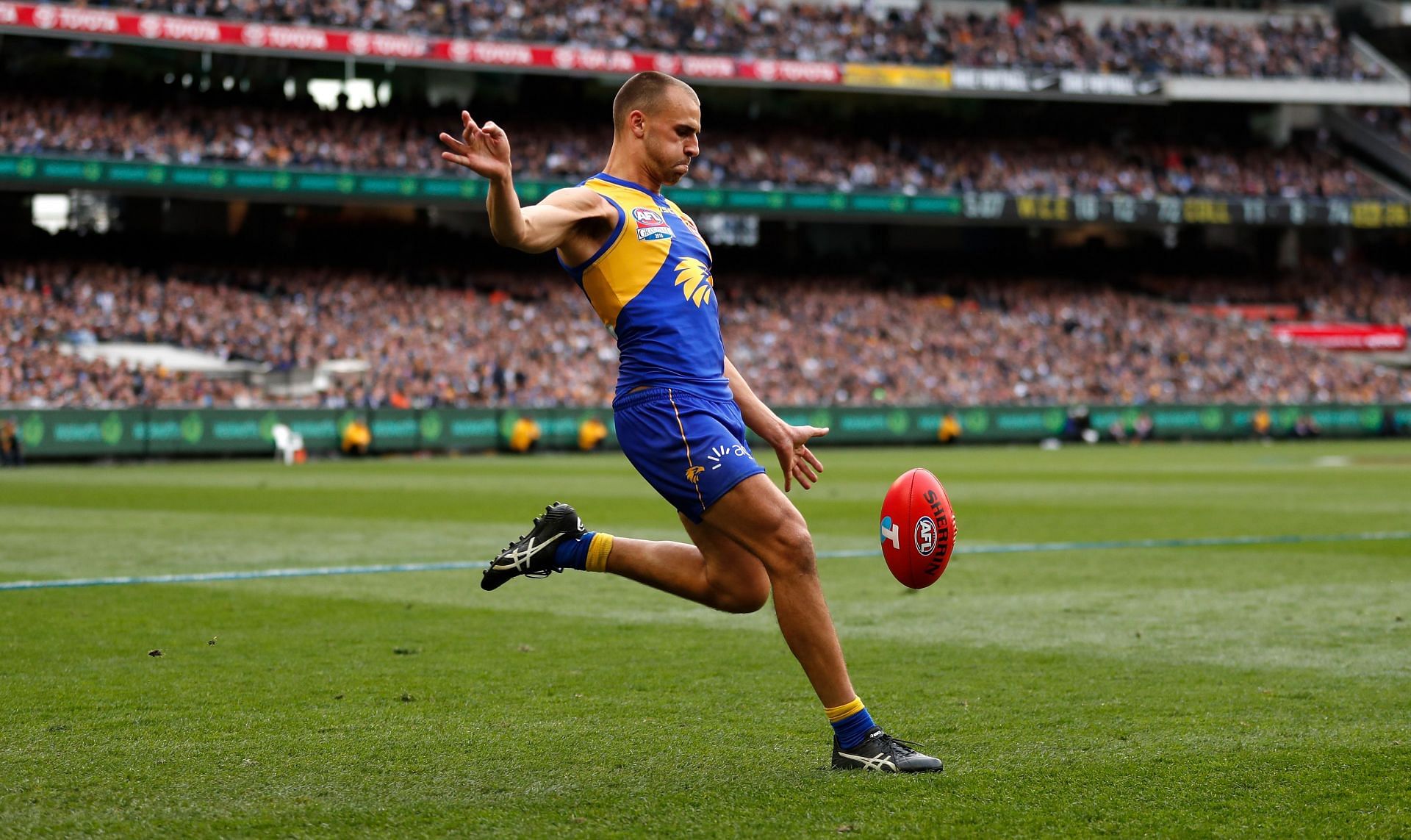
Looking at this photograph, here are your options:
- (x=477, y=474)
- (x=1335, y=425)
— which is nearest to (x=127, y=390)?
(x=477, y=474)

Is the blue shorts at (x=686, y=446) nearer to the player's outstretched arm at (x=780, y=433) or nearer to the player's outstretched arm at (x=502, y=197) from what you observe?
the player's outstretched arm at (x=780, y=433)

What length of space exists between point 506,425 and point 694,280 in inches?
1240

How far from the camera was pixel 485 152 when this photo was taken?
486 cm

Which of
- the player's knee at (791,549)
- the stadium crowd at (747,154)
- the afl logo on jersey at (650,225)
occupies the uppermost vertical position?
the stadium crowd at (747,154)

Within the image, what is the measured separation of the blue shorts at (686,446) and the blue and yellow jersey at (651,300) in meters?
0.07

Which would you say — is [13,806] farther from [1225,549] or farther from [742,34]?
[742,34]

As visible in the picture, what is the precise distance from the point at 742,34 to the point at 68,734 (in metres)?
49.6

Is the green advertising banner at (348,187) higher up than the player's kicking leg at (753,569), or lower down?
higher up

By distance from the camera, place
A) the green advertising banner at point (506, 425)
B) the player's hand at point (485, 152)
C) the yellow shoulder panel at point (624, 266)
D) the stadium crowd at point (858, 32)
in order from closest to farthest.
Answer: the player's hand at point (485, 152) → the yellow shoulder panel at point (624, 266) → the green advertising banner at point (506, 425) → the stadium crowd at point (858, 32)

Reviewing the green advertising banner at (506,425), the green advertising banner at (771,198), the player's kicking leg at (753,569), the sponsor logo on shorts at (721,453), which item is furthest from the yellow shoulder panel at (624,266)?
the green advertising banner at (771,198)

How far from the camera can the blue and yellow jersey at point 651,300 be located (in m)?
5.48

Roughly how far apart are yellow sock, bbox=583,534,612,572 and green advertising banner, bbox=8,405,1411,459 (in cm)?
1757

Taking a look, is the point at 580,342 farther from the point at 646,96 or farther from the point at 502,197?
the point at 502,197

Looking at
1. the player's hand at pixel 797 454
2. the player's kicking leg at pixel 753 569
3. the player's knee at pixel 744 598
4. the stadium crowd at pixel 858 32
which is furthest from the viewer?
the stadium crowd at pixel 858 32
